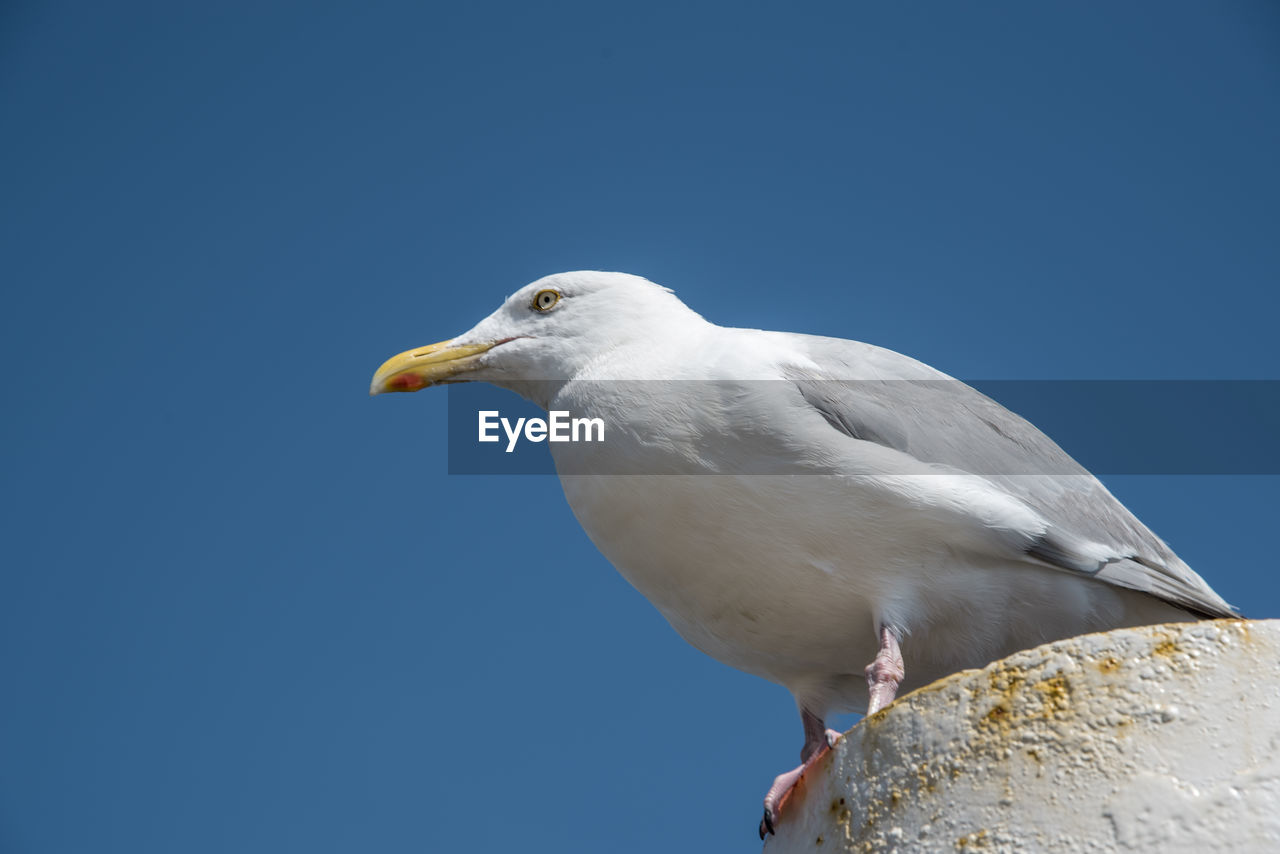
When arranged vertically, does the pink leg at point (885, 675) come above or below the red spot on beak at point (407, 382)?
below

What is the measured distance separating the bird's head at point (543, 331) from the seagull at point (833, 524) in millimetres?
261

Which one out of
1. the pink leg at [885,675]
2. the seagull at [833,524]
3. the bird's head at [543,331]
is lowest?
the pink leg at [885,675]

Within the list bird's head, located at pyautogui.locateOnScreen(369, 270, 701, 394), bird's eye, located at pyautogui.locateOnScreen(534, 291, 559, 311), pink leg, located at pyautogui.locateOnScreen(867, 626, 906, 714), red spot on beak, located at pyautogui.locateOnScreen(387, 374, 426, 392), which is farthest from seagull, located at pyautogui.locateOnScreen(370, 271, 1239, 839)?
red spot on beak, located at pyautogui.locateOnScreen(387, 374, 426, 392)

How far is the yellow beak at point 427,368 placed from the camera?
545 centimetres

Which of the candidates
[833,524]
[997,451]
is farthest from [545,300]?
[997,451]

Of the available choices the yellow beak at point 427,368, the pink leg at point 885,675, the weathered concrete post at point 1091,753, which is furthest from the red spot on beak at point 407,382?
the weathered concrete post at point 1091,753

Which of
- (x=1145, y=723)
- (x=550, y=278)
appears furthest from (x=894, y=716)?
(x=550, y=278)

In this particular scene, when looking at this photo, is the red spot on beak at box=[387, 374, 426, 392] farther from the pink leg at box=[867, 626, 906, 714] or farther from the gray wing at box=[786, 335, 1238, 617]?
the pink leg at box=[867, 626, 906, 714]

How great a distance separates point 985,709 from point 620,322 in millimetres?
2631

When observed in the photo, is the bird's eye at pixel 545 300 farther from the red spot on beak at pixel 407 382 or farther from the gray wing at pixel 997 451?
the gray wing at pixel 997 451

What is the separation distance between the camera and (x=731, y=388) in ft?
14.6

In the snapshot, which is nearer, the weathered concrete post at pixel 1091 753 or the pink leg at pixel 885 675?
the weathered concrete post at pixel 1091 753

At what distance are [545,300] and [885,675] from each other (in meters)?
2.34

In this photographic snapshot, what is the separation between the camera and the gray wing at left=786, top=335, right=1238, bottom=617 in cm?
444
